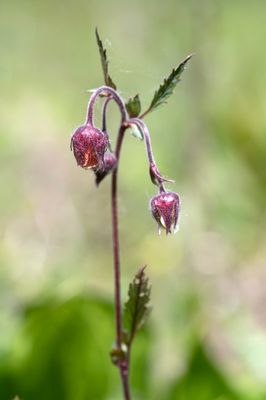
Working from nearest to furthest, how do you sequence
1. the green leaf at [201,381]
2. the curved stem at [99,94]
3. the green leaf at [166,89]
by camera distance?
1. the curved stem at [99,94]
2. the green leaf at [166,89]
3. the green leaf at [201,381]

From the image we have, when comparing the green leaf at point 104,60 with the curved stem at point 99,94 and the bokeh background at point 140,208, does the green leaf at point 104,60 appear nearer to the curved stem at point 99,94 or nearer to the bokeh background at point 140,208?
the curved stem at point 99,94

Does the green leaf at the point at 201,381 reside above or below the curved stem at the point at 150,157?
below

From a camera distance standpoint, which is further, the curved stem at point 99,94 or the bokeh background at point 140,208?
the bokeh background at point 140,208

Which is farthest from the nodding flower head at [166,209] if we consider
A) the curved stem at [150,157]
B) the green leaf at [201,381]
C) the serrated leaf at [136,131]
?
the green leaf at [201,381]

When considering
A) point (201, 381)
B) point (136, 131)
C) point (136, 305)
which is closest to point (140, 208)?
point (201, 381)

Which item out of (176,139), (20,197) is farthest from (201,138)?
(20,197)

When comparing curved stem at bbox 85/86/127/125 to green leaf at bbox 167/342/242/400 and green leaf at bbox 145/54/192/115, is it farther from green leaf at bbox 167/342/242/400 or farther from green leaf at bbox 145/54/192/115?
A: green leaf at bbox 167/342/242/400

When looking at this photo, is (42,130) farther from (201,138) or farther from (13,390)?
(13,390)
